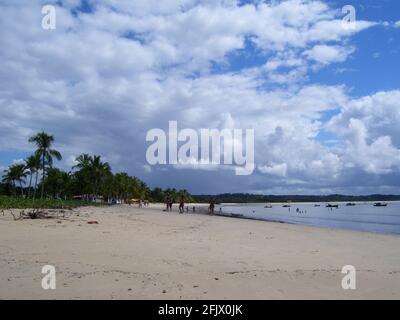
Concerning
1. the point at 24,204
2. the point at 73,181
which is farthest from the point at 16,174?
the point at 24,204

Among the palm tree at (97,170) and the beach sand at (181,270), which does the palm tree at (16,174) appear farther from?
the beach sand at (181,270)

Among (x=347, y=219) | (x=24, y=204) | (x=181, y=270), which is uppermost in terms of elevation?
(x=24, y=204)

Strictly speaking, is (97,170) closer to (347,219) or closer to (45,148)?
(45,148)

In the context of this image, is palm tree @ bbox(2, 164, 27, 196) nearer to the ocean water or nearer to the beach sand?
the ocean water

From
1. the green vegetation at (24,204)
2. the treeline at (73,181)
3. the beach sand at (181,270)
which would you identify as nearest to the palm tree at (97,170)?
the treeline at (73,181)

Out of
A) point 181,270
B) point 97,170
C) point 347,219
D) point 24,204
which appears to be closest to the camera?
point 181,270

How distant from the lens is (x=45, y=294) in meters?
6.68

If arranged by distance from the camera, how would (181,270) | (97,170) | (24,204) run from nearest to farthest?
(181,270) → (24,204) → (97,170)

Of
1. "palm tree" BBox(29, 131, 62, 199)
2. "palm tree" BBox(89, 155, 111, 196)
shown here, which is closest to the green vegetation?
"palm tree" BBox(29, 131, 62, 199)

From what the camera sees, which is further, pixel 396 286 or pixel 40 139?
pixel 40 139

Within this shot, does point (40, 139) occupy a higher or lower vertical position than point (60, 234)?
higher

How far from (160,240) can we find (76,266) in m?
5.62

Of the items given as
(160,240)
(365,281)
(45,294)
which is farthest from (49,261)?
(365,281)
